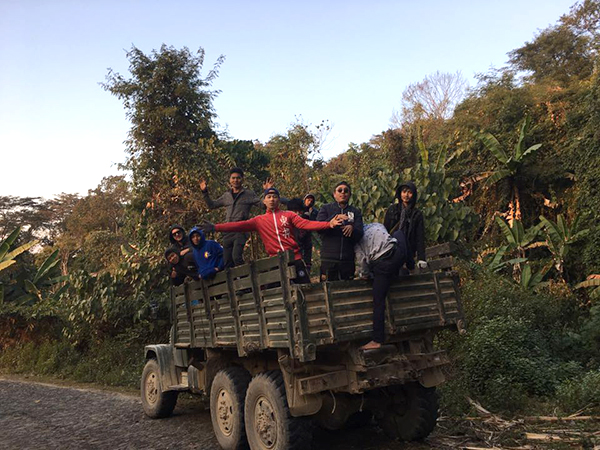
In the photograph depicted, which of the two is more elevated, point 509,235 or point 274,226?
point 509,235

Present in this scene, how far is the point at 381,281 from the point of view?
4.92 m

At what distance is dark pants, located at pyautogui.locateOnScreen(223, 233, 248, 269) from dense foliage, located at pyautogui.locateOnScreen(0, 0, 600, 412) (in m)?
2.52

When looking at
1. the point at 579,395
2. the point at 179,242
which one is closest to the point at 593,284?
the point at 579,395

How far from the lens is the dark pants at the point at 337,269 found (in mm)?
5281

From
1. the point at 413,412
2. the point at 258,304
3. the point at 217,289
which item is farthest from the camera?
the point at 217,289

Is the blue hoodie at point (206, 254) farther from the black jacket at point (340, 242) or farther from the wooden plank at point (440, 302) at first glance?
the wooden plank at point (440, 302)

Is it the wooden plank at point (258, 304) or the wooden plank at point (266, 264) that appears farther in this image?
the wooden plank at point (258, 304)

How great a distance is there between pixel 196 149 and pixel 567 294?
9511mm

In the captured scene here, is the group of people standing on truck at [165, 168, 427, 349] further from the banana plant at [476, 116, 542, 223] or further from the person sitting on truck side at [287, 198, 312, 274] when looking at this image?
the banana plant at [476, 116, 542, 223]

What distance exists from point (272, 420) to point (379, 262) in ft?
5.59

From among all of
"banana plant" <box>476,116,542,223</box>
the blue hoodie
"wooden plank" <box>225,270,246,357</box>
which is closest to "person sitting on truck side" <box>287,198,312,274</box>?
the blue hoodie

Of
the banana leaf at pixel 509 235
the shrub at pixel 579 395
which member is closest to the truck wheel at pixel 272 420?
the shrub at pixel 579 395

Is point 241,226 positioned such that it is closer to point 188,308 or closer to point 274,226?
point 274,226

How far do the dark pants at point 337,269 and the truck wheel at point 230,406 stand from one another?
1.49 meters
